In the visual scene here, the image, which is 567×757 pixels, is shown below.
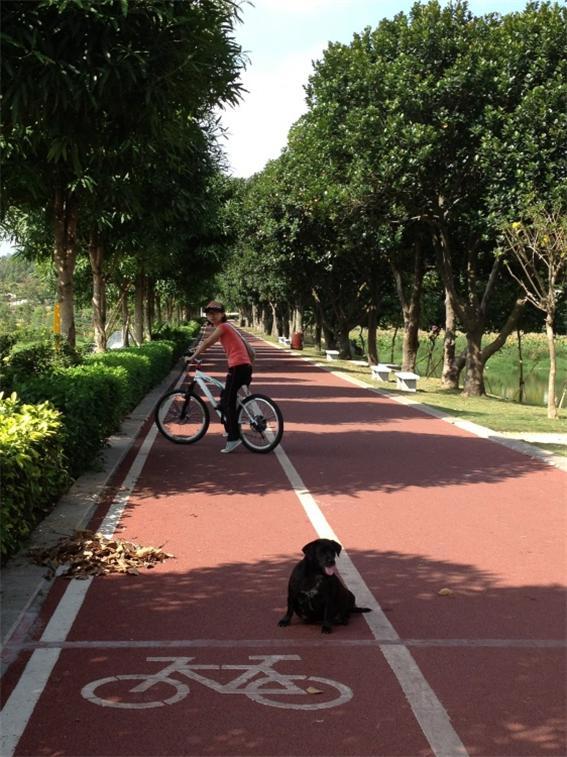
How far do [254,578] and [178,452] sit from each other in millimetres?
6487

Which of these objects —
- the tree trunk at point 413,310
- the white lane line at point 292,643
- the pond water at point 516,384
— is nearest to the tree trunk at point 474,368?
the tree trunk at point 413,310

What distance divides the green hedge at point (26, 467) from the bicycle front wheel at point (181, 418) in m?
4.70

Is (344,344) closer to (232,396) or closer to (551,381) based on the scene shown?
(551,381)

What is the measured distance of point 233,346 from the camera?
13078 mm

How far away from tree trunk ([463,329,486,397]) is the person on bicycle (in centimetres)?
1560

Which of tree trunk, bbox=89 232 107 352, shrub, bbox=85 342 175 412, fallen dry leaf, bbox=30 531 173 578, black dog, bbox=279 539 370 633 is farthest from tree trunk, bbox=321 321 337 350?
black dog, bbox=279 539 370 633

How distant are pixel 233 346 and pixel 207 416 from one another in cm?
129

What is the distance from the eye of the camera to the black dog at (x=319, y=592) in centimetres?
548

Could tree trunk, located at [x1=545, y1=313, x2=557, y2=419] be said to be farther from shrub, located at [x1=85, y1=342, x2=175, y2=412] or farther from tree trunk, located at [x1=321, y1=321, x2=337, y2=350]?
tree trunk, located at [x1=321, y1=321, x2=337, y2=350]

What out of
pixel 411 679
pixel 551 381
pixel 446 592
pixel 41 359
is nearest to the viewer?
pixel 411 679

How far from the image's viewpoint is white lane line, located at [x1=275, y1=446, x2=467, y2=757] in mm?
4000

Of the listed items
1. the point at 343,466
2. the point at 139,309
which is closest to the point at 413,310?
the point at 139,309

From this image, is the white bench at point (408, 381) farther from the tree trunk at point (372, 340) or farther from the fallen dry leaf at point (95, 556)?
the fallen dry leaf at point (95, 556)

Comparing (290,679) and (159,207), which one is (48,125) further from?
(159,207)
